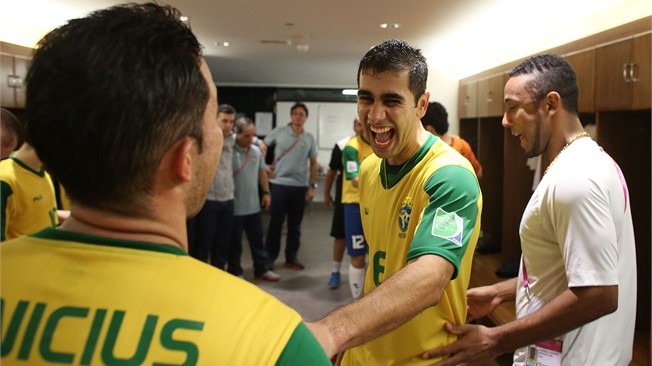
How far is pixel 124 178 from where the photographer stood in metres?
0.62

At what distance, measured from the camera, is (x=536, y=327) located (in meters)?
1.34

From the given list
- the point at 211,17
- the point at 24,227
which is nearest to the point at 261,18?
the point at 211,17

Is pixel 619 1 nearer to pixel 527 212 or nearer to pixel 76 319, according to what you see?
pixel 527 212

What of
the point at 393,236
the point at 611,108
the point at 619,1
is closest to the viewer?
the point at 393,236

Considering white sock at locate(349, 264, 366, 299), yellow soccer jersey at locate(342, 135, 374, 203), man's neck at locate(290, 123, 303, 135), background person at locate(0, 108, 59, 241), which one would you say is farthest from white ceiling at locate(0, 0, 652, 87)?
white sock at locate(349, 264, 366, 299)

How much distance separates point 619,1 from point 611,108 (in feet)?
2.81

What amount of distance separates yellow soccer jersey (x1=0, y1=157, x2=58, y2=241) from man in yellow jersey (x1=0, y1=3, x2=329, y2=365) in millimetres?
2340

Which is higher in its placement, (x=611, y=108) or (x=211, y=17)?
(x=211, y=17)

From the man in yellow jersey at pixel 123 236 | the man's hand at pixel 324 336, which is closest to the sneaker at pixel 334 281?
the man's hand at pixel 324 336

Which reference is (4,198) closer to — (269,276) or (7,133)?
(7,133)

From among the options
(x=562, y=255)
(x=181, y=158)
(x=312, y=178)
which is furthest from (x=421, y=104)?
(x=312, y=178)

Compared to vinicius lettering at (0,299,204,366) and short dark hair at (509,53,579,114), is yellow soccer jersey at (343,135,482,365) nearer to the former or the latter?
short dark hair at (509,53,579,114)

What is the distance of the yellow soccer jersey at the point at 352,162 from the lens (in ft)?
14.3

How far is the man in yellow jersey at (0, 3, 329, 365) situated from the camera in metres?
0.56
